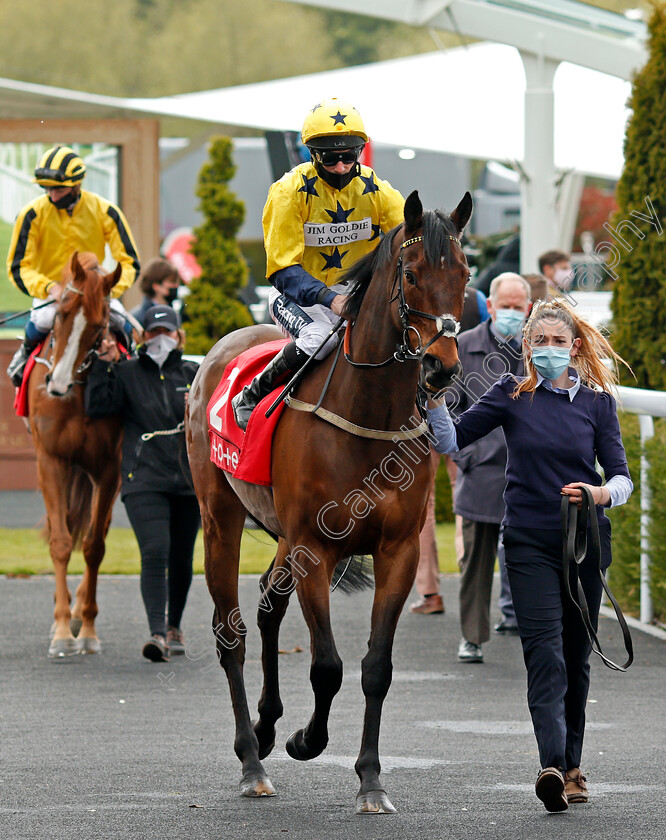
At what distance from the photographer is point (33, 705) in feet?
21.1

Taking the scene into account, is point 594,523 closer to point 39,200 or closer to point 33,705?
point 33,705

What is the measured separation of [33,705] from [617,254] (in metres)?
5.11

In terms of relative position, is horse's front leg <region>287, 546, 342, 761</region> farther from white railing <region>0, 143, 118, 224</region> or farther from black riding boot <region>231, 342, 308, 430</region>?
white railing <region>0, 143, 118, 224</region>

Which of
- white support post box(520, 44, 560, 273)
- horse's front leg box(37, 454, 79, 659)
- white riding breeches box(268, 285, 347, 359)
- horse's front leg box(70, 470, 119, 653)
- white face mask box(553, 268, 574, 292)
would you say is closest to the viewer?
white riding breeches box(268, 285, 347, 359)

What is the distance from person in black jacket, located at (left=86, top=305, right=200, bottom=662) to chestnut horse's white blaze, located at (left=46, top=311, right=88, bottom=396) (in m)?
0.14

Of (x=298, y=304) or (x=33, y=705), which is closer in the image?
(x=298, y=304)

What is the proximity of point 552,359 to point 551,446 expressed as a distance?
30 centimetres

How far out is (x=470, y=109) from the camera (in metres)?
19.0

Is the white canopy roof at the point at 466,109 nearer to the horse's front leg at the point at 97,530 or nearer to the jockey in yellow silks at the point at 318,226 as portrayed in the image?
the horse's front leg at the point at 97,530

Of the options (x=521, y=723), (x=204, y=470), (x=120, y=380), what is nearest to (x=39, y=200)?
(x=120, y=380)

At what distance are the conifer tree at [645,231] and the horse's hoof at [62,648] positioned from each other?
13.3 feet

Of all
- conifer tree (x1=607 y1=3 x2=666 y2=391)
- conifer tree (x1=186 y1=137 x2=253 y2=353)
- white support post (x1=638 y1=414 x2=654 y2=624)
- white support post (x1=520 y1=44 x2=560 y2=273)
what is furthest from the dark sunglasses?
conifer tree (x1=186 y1=137 x2=253 y2=353)

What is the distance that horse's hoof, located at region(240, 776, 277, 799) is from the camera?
195 inches

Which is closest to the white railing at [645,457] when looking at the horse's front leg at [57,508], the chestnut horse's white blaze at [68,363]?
the chestnut horse's white blaze at [68,363]
